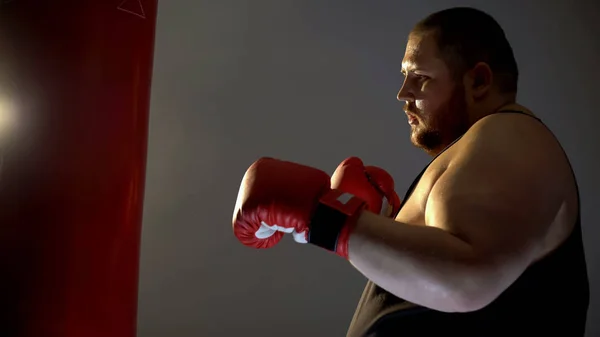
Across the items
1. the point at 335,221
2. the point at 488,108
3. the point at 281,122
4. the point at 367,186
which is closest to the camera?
the point at 335,221

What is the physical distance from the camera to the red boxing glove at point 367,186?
1384 millimetres

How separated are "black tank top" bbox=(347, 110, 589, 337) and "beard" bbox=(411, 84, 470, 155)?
0.32 m

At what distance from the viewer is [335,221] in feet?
2.74

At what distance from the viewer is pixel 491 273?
725mm

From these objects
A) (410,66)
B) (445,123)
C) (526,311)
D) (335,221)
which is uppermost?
(410,66)

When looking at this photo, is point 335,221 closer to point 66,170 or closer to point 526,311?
point 526,311

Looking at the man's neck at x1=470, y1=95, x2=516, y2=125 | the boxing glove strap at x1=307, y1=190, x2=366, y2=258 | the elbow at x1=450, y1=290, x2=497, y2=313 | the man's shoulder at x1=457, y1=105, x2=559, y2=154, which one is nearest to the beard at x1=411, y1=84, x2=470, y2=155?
the man's neck at x1=470, y1=95, x2=516, y2=125

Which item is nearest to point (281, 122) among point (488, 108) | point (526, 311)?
point (488, 108)

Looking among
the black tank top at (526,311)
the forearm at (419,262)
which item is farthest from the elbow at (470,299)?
the black tank top at (526,311)

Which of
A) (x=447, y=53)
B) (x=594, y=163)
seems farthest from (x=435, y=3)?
(x=447, y=53)

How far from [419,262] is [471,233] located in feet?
0.28

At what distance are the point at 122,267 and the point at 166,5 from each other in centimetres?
150

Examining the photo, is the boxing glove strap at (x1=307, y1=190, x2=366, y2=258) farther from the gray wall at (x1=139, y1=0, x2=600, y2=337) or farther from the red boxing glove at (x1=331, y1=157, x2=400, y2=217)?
the gray wall at (x1=139, y1=0, x2=600, y2=337)

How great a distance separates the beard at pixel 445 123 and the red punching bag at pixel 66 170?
681 mm
